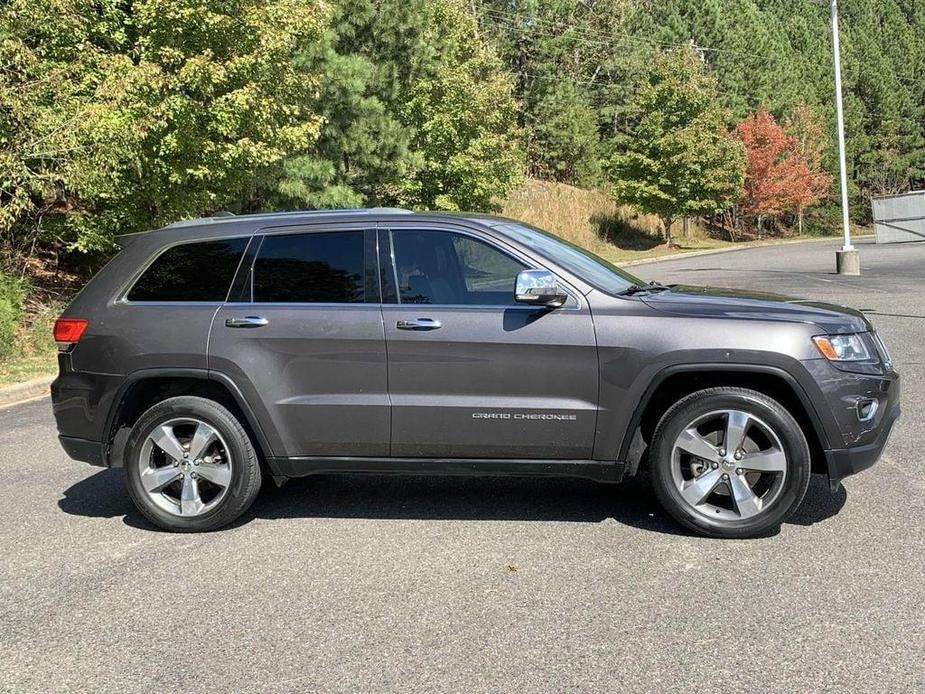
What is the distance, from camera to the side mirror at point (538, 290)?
4.32 metres

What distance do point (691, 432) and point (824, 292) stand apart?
1457cm

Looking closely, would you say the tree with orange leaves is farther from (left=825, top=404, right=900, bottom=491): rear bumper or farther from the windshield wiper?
(left=825, top=404, right=900, bottom=491): rear bumper

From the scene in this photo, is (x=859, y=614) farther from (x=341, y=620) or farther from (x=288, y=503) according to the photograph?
(x=288, y=503)

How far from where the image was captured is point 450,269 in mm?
4773

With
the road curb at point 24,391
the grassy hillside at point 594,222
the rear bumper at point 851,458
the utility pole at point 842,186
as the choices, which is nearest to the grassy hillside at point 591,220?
the grassy hillside at point 594,222

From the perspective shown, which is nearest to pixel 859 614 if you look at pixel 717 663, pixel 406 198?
pixel 717 663

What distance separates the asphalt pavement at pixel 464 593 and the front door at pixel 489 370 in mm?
567

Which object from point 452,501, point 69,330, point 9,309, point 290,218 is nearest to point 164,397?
point 69,330

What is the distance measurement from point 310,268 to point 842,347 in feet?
9.72

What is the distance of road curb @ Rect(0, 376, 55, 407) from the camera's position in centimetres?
974

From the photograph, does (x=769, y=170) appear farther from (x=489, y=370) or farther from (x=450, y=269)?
(x=489, y=370)

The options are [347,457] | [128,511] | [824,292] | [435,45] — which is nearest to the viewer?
[347,457]

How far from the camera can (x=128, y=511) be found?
17.7 feet

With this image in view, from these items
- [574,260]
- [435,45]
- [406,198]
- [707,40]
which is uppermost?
[707,40]
